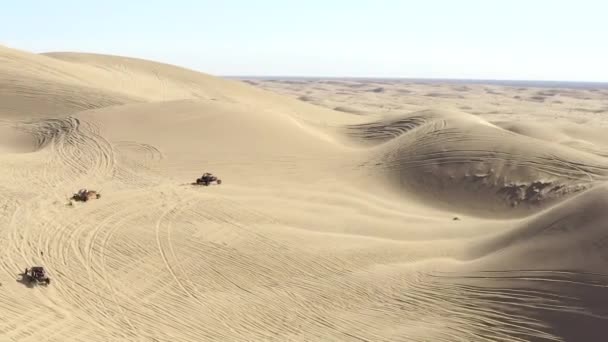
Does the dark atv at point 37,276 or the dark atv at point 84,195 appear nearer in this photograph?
the dark atv at point 37,276

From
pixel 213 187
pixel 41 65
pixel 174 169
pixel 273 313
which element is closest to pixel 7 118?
pixel 41 65

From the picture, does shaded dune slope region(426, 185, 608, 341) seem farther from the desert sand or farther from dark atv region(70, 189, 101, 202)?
dark atv region(70, 189, 101, 202)

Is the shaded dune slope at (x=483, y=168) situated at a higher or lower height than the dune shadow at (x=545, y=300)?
higher

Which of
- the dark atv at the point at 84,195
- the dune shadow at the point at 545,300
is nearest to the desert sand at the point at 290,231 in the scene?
the dune shadow at the point at 545,300

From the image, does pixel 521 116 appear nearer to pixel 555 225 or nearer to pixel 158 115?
pixel 158 115

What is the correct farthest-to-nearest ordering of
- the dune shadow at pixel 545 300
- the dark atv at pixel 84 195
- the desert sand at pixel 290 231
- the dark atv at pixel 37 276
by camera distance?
the dark atv at pixel 84 195 < the dark atv at pixel 37 276 < the desert sand at pixel 290 231 < the dune shadow at pixel 545 300

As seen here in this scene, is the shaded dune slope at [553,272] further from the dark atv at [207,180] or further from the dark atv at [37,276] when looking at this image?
the dark atv at [207,180]
